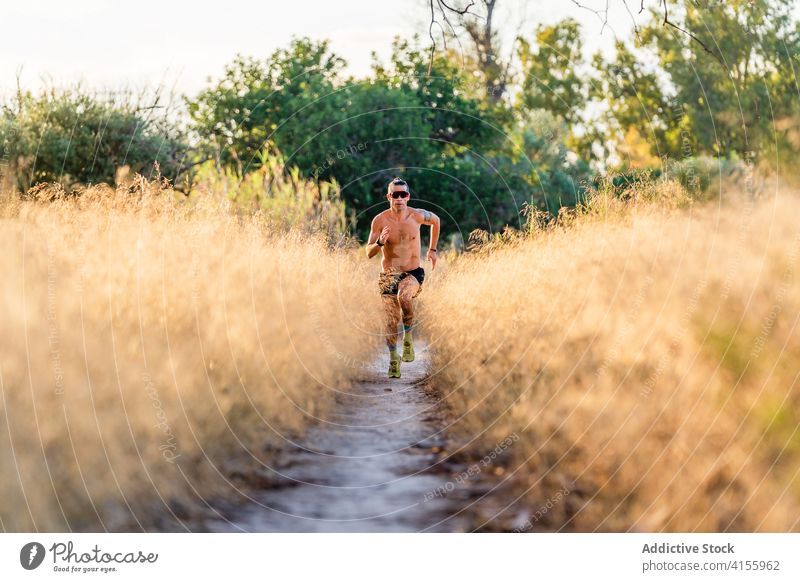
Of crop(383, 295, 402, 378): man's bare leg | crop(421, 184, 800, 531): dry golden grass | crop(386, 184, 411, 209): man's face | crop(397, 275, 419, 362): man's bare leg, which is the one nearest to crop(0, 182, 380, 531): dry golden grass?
crop(383, 295, 402, 378): man's bare leg

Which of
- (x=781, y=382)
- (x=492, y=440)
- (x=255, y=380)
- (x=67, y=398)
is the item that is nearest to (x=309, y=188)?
(x=255, y=380)

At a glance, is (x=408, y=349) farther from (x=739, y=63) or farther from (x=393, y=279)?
(x=739, y=63)

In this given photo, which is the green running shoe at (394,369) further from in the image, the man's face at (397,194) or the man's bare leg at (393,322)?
the man's face at (397,194)

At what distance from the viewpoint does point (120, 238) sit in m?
7.16

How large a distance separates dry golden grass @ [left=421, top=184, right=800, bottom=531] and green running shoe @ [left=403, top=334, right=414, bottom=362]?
217 cm

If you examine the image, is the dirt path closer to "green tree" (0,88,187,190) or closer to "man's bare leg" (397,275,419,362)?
"man's bare leg" (397,275,419,362)

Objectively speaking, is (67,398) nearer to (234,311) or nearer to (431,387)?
(234,311)

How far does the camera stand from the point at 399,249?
8.61 m

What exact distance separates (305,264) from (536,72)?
6715mm

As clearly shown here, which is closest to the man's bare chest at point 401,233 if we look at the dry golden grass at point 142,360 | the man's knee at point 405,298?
the man's knee at point 405,298

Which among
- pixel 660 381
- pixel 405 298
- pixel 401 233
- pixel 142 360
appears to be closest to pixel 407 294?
pixel 405 298

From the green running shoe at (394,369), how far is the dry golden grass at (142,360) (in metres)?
0.68

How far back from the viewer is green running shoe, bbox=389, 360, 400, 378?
941 centimetres

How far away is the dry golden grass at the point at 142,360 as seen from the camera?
14.2 ft
